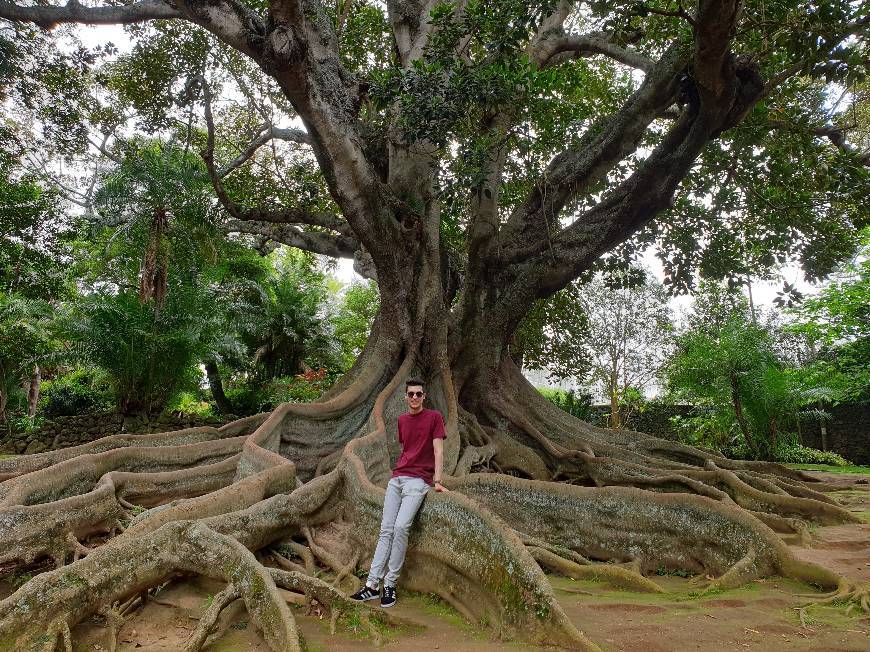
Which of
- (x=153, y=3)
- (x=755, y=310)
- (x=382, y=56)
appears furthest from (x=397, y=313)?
(x=755, y=310)

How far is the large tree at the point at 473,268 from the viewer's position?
12.4 ft

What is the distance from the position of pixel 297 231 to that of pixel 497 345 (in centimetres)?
548

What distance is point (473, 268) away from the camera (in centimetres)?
831

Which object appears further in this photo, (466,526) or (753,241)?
(753,241)

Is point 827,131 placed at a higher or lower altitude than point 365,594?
higher

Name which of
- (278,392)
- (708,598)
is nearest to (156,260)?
(278,392)

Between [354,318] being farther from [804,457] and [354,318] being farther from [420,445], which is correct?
[420,445]

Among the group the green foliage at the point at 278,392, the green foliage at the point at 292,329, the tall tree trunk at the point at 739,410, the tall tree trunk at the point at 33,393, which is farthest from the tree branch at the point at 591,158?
the tall tree trunk at the point at 33,393

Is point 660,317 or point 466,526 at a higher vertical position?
point 660,317

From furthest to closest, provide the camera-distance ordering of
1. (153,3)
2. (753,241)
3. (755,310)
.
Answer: (755,310) → (753,241) → (153,3)

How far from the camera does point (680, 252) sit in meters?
11.0

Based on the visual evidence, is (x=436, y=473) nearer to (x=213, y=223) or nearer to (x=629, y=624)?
(x=629, y=624)

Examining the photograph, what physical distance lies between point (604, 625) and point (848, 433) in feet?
53.0

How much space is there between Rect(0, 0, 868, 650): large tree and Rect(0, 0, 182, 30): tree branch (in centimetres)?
3
